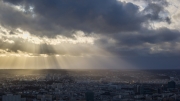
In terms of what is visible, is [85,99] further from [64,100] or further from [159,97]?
[159,97]

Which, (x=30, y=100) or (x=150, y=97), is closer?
(x=30, y=100)

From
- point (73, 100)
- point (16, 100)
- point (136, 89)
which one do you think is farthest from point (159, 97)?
point (16, 100)

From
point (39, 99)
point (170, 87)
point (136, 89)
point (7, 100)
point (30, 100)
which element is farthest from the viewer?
point (170, 87)

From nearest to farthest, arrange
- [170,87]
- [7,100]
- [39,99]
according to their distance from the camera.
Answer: [7,100] < [39,99] < [170,87]

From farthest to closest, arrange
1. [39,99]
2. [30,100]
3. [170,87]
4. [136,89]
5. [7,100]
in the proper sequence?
[170,87], [136,89], [39,99], [30,100], [7,100]

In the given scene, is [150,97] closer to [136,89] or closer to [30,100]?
[136,89]

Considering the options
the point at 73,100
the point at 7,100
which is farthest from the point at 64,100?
the point at 7,100

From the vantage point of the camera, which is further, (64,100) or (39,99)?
(39,99)

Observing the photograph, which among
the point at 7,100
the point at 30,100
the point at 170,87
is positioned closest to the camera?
the point at 7,100
